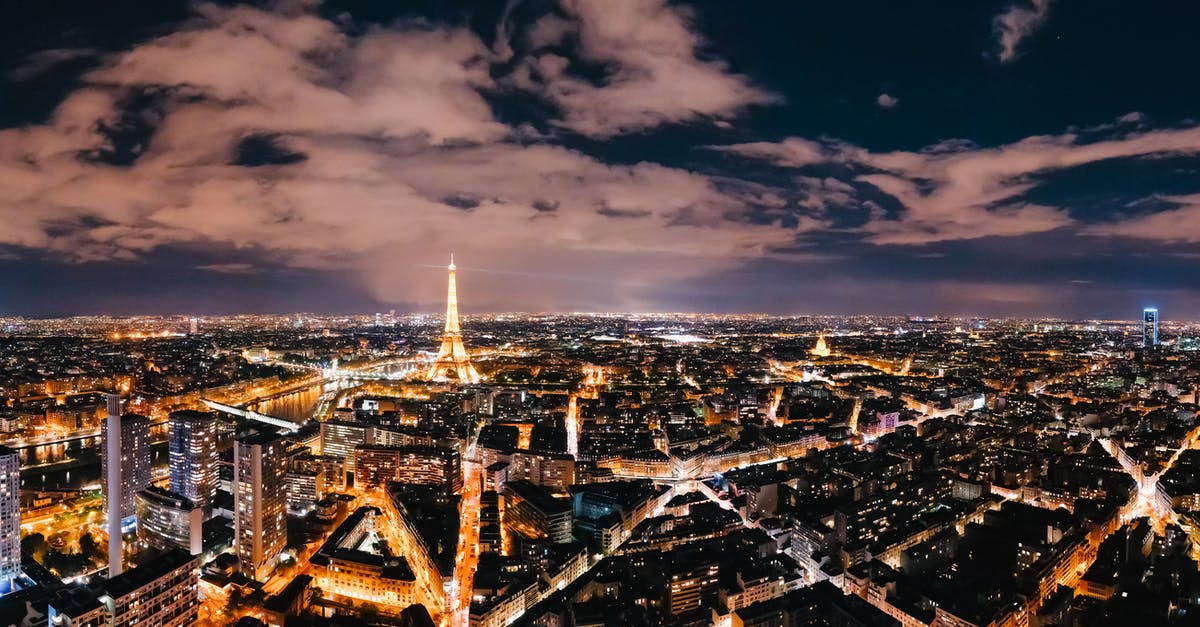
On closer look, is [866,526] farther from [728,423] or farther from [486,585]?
[728,423]

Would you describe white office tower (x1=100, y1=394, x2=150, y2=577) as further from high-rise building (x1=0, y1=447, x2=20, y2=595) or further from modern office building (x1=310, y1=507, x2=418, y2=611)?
modern office building (x1=310, y1=507, x2=418, y2=611)

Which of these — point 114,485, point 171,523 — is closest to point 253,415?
point 114,485

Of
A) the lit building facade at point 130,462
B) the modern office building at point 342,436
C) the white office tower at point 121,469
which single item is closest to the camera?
Result: the white office tower at point 121,469

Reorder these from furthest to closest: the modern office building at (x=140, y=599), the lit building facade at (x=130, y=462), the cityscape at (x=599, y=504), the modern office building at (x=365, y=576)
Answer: the lit building facade at (x=130, y=462)
the modern office building at (x=365, y=576)
the cityscape at (x=599, y=504)
the modern office building at (x=140, y=599)

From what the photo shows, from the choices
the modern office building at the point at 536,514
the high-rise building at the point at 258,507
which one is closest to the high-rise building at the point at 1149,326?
the modern office building at the point at 536,514

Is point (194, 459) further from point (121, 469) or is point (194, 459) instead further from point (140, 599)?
point (140, 599)

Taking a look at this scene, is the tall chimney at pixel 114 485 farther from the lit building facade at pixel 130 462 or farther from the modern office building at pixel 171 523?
the modern office building at pixel 171 523

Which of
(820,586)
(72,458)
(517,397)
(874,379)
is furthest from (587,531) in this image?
(874,379)
